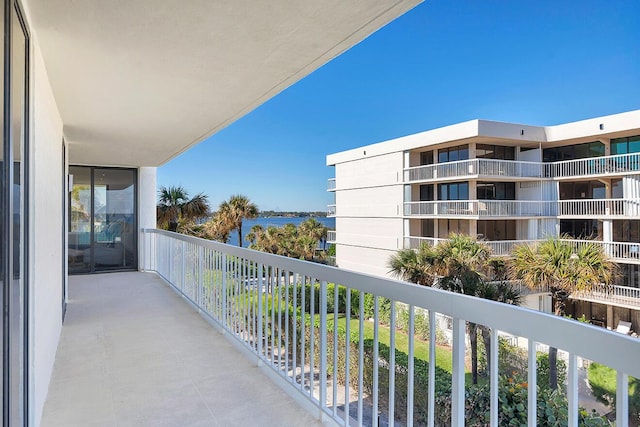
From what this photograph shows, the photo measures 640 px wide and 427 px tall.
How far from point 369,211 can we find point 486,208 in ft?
22.6

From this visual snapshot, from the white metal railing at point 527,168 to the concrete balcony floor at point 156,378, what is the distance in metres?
15.8

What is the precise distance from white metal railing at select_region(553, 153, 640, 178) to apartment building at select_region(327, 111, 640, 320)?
1.4 inches

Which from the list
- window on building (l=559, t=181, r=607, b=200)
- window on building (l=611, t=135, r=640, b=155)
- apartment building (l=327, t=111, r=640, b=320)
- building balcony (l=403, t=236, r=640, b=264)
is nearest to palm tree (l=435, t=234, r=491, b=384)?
building balcony (l=403, t=236, r=640, b=264)

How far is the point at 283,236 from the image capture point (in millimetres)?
22906

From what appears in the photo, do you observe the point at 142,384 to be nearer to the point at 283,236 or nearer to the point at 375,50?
the point at 283,236

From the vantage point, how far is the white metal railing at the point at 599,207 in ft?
53.8

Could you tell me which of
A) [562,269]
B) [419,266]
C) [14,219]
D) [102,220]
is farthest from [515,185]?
[14,219]

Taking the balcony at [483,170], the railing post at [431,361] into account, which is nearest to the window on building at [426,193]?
the balcony at [483,170]

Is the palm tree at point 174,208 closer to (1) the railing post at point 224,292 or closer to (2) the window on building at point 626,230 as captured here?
(1) the railing post at point 224,292

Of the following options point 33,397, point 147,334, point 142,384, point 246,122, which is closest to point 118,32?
→ point 33,397

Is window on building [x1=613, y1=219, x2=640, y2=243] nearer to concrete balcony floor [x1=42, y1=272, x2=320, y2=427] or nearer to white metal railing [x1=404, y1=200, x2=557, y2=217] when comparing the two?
white metal railing [x1=404, y1=200, x2=557, y2=217]

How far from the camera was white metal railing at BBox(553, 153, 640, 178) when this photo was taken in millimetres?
16062

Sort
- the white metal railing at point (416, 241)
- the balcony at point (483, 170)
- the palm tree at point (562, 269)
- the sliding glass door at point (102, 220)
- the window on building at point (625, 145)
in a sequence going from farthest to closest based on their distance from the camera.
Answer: the white metal railing at point (416, 241) → the balcony at point (483, 170) → the window on building at point (625, 145) → the palm tree at point (562, 269) → the sliding glass door at point (102, 220)

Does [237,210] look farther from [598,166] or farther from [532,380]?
[532,380]
